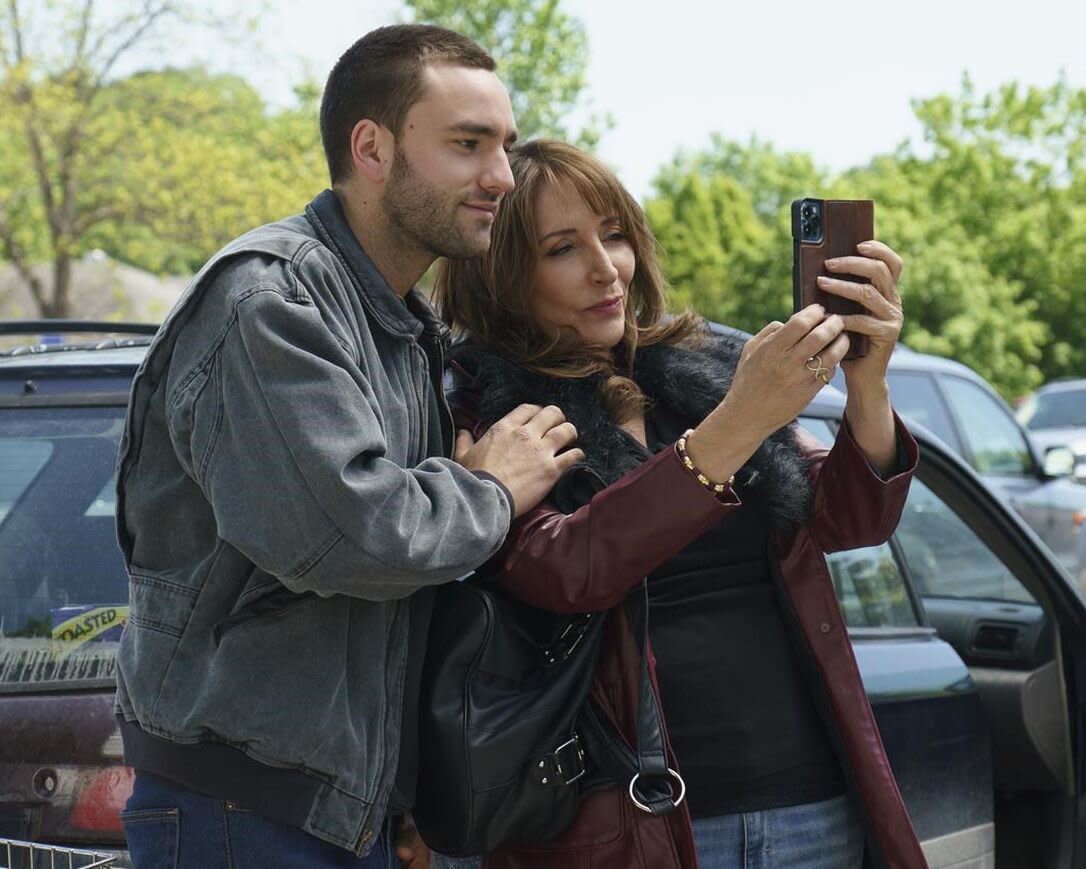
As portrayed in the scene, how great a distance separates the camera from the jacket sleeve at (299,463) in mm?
1827

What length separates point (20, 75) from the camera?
64.4 ft

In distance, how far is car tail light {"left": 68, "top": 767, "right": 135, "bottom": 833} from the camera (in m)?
2.34

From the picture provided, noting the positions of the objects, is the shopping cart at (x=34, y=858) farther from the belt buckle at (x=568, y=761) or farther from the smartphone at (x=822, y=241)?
the smartphone at (x=822, y=241)

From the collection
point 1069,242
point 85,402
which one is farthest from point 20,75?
point 1069,242

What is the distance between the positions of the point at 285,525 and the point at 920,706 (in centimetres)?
186

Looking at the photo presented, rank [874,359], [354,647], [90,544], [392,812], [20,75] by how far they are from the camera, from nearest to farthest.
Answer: [354,647] → [392,812] → [874,359] → [90,544] → [20,75]

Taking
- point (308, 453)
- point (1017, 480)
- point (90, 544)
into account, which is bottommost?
point (1017, 480)

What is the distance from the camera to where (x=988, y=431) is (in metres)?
9.38

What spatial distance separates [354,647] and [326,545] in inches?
8.3

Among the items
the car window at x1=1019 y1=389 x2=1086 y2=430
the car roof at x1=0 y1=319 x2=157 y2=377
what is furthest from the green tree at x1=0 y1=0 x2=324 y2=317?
the car roof at x1=0 y1=319 x2=157 y2=377

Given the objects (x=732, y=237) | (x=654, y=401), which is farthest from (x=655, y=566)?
(x=732, y=237)

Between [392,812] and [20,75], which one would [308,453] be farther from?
[20,75]

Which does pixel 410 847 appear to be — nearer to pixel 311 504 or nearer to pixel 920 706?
pixel 311 504

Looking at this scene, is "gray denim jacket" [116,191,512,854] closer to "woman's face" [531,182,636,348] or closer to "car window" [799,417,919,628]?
"woman's face" [531,182,636,348]
